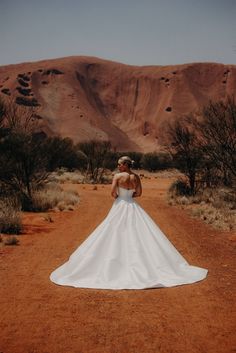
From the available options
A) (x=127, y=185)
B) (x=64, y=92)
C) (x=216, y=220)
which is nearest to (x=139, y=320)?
(x=127, y=185)

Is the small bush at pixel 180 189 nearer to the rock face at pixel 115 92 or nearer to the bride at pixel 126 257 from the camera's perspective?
the bride at pixel 126 257

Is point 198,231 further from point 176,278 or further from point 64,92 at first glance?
point 64,92

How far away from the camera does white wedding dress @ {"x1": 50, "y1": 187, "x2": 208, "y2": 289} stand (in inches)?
292

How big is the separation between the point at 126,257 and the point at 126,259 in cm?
4

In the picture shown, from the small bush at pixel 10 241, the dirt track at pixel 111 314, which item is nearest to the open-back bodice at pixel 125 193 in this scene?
the dirt track at pixel 111 314

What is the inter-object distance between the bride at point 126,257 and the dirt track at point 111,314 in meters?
0.23

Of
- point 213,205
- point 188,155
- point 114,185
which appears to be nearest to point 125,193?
point 114,185

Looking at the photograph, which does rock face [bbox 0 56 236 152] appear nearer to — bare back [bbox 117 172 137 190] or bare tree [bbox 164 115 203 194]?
bare tree [bbox 164 115 203 194]

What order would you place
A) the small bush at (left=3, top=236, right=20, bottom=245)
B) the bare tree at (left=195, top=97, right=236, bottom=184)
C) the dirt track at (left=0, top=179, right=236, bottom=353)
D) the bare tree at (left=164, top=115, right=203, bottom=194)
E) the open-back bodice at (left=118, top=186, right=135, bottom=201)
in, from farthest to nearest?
the bare tree at (left=164, top=115, right=203, bottom=194) < the bare tree at (left=195, top=97, right=236, bottom=184) < the small bush at (left=3, top=236, right=20, bottom=245) < the open-back bodice at (left=118, top=186, right=135, bottom=201) < the dirt track at (left=0, top=179, right=236, bottom=353)

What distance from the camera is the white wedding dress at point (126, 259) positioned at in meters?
7.42

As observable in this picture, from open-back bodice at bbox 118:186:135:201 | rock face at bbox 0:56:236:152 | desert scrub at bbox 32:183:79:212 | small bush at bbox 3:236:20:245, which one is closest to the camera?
open-back bodice at bbox 118:186:135:201

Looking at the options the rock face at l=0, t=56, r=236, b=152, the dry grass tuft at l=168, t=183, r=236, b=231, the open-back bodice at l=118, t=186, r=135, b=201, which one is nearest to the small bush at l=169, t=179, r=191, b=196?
the dry grass tuft at l=168, t=183, r=236, b=231

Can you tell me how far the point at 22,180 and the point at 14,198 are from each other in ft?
7.88

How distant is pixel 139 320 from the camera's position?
5871mm
